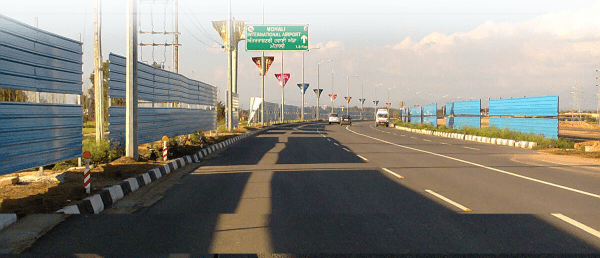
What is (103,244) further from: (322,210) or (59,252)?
(322,210)

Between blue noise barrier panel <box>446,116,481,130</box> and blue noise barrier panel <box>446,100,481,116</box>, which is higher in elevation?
blue noise barrier panel <box>446,100,481,116</box>

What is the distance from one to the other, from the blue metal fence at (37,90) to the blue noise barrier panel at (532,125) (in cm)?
2409

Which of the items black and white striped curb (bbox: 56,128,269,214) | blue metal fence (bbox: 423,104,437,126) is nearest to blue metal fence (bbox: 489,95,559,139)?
blue metal fence (bbox: 423,104,437,126)

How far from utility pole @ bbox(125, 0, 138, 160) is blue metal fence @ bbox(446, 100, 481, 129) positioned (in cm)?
3074

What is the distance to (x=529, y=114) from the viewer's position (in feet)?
103

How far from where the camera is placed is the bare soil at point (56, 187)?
911 cm

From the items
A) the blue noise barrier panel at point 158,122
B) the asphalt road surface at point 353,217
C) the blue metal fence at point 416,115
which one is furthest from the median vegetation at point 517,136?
the blue metal fence at point 416,115

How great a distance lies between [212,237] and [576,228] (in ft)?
16.3

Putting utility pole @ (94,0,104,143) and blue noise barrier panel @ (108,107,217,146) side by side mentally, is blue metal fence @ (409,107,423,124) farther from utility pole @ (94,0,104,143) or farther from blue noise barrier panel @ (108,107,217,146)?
utility pole @ (94,0,104,143)

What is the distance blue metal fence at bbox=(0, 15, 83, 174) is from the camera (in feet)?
36.0

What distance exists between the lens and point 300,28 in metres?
39.9

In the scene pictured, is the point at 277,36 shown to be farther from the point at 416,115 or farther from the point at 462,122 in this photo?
the point at 416,115

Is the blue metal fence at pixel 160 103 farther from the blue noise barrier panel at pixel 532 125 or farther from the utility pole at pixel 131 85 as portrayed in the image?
the blue noise barrier panel at pixel 532 125

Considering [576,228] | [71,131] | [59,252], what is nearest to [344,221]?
[576,228]
